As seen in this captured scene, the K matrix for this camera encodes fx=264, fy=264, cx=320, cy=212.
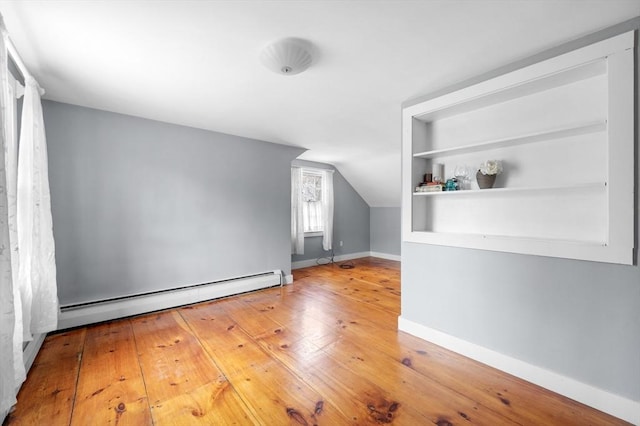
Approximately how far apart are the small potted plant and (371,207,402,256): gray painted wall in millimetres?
3900

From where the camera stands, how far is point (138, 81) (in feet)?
6.97

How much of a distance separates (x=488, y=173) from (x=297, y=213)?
3.69 metres

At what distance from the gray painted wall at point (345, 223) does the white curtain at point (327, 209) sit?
168mm

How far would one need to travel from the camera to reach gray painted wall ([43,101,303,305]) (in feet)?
8.57

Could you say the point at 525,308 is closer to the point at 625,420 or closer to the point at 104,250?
the point at 625,420

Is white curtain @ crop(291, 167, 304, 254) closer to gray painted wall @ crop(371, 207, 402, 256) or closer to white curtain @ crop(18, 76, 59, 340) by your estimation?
gray painted wall @ crop(371, 207, 402, 256)

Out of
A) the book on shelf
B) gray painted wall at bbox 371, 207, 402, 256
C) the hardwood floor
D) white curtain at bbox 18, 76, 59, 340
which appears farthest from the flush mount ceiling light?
gray painted wall at bbox 371, 207, 402, 256

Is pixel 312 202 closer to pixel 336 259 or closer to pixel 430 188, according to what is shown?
pixel 336 259

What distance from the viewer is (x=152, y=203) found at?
3.05 metres

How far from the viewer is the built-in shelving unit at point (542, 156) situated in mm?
1479

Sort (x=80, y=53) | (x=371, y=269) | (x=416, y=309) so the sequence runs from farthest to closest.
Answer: (x=371, y=269), (x=416, y=309), (x=80, y=53)

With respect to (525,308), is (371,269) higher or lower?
lower

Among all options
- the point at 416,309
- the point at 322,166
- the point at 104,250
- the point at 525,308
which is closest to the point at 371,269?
the point at 322,166

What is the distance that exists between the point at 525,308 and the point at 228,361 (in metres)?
2.17
